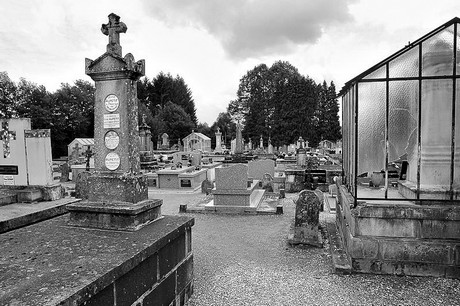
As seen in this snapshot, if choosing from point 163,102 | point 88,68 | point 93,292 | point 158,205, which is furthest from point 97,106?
point 163,102

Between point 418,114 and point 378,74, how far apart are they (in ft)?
3.13

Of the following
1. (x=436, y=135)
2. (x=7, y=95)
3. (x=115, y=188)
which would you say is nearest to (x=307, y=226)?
(x=436, y=135)

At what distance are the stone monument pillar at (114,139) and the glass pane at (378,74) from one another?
3.84 meters

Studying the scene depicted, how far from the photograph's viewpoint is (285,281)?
4809 mm

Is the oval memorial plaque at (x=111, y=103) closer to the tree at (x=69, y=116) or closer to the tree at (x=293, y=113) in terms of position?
the tree at (x=293, y=113)

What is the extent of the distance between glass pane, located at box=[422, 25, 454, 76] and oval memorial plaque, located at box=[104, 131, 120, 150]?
5.16m

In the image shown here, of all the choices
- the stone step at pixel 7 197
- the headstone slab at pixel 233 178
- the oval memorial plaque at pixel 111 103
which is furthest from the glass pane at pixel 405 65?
the stone step at pixel 7 197

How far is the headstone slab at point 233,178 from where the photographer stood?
9.97 meters

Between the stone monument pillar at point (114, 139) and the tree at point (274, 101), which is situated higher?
the tree at point (274, 101)

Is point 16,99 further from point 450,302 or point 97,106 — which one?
point 450,302

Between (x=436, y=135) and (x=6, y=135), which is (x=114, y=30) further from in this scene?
(x=6, y=135)

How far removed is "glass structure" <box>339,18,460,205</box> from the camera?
5098 mm

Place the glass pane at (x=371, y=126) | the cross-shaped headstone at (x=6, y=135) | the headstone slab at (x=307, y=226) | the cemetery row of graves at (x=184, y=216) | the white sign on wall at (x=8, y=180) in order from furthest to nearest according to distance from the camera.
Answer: the white sign on wall at (x=8, y=180), the cross-shaped headstone at (x=6, y=135), the headstone slab at (x=307, y=226), the glass pane at (x=371, y=126), the cemetery row of graves at (x=184, y=216)

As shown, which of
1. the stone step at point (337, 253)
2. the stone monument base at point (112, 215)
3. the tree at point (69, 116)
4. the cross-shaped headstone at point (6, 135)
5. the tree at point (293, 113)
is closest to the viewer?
the stone monument base at point (112, 215)
